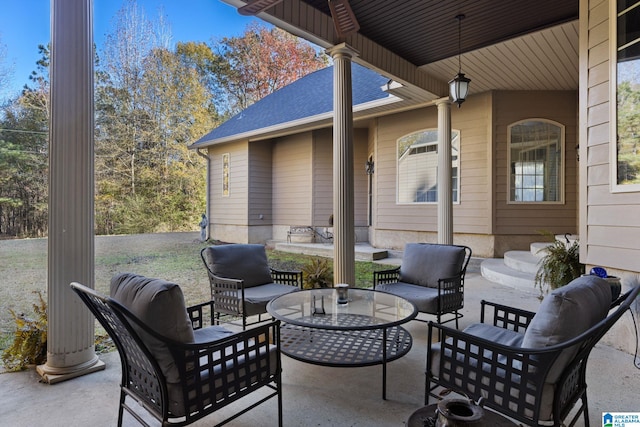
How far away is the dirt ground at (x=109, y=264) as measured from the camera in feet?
17.8

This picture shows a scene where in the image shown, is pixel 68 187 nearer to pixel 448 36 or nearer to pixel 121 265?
pixel 448 36

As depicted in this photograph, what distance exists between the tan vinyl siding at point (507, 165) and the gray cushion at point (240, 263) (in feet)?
18.6

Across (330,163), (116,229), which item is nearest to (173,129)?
(116,229)

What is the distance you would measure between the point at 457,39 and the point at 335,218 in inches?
127

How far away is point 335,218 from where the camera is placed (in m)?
4.32

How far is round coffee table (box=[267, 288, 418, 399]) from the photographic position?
2.50m

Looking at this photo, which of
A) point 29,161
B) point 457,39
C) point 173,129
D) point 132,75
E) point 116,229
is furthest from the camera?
point 173,129

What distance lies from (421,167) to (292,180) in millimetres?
4527

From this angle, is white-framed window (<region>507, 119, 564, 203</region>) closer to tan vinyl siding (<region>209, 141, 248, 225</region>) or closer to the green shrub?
tan vinyl siding (<region>209, 141, 248, 225</region>)

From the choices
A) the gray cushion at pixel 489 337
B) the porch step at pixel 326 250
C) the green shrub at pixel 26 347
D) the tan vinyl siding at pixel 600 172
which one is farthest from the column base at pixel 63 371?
the porch step at pixel 326 250

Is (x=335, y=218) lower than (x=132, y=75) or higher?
lower

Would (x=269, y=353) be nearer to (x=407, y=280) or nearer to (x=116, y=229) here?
(x=407, y=280)

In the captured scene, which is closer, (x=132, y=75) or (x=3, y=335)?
(x=3, y=335)

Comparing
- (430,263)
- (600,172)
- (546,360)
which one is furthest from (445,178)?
(546,360)
